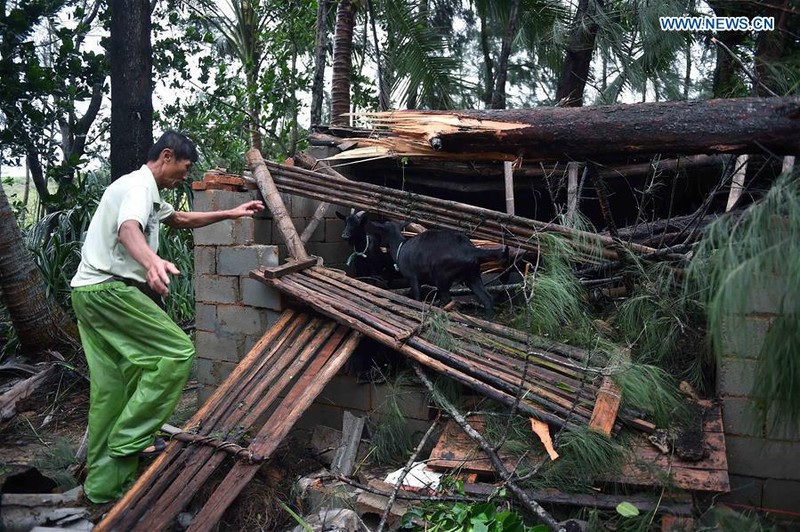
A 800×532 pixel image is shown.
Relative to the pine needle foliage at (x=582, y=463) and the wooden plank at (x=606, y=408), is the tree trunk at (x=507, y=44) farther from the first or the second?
the pine needle foliage at (x=582, y=463)

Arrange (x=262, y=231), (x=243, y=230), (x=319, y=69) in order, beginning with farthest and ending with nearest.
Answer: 1. (x=319, y=69)
2. (x=262, y=231)
3. (x=243, y=230)

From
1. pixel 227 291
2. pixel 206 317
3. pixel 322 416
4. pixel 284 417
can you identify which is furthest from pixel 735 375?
pixel 206 317

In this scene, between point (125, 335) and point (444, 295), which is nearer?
point (125, 335)

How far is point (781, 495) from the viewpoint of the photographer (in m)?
3.88

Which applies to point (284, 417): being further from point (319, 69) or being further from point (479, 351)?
point (319, 69)

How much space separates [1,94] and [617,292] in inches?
270

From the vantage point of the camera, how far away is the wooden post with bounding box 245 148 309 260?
5422 millimetres

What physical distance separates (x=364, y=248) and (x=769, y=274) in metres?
4.34

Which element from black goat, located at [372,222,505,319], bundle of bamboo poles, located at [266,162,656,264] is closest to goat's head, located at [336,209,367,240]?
bundle of bamboo poles, located at [266,162,656,264]

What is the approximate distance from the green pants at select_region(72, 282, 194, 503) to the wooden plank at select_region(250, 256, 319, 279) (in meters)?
1.06

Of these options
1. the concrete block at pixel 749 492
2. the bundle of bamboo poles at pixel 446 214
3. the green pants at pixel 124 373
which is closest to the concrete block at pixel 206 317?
the bundle of bamboo poles at pixel 446 214

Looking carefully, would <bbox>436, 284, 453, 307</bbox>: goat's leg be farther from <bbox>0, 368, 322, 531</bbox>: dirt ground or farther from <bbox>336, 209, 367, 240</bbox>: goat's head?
<bbox>0, 368, 322, 531</bbox>: dirt ground

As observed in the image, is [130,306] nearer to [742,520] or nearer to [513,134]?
[513,134]

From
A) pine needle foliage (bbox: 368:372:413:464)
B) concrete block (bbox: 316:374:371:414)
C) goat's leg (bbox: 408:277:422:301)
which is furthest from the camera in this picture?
goat's leg (bbox: 408:277:422:301)
